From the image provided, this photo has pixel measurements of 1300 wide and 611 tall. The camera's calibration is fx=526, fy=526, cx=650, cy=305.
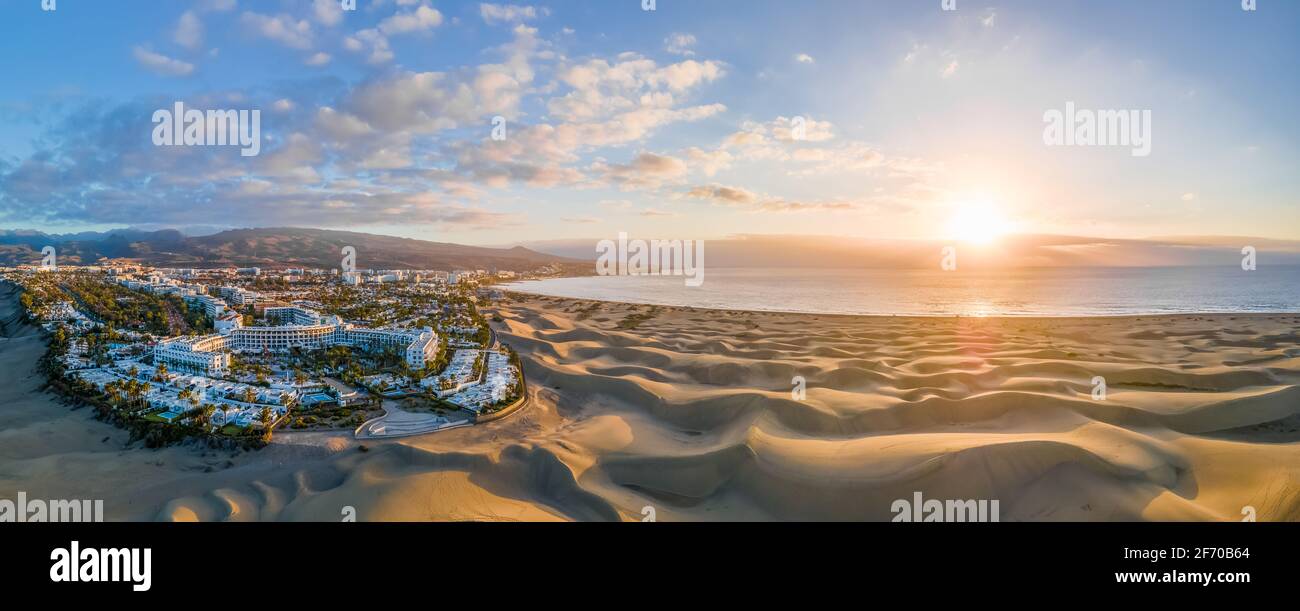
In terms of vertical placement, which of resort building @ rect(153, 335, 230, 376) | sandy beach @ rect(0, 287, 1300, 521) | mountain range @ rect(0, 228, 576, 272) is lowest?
sandy beach @ rect(0, 287, 1300, 521)

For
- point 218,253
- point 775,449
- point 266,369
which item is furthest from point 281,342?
point 218,253

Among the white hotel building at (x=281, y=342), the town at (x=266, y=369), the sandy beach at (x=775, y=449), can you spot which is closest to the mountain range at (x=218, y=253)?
the town at (x=266, y=369)

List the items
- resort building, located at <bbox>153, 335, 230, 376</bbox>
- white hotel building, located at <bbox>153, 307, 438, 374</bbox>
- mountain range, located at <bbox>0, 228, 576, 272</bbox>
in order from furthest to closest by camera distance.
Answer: mountain range, located at <bbox>0, 228, 576, 272</bbox>
white hotel building, located at <bbox>153, 307, 438, 374</bbox>
resort building, located at <bbox>153, 335, 230, 376</bbox>

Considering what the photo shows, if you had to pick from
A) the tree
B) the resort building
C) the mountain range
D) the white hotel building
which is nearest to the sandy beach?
the tree

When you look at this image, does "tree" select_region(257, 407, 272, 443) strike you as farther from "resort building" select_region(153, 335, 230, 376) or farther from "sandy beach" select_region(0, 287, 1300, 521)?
"resort building" select_region(153, 335, 230, 376)

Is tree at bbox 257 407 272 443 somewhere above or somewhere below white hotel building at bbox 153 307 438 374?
below

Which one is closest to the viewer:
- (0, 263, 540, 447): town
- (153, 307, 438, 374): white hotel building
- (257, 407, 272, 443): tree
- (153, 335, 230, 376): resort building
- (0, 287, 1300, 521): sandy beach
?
(0, 287, 1300, 521): sandy beach

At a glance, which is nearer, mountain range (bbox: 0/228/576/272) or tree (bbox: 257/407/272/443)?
tree (bbox: 257/407/272/443)
